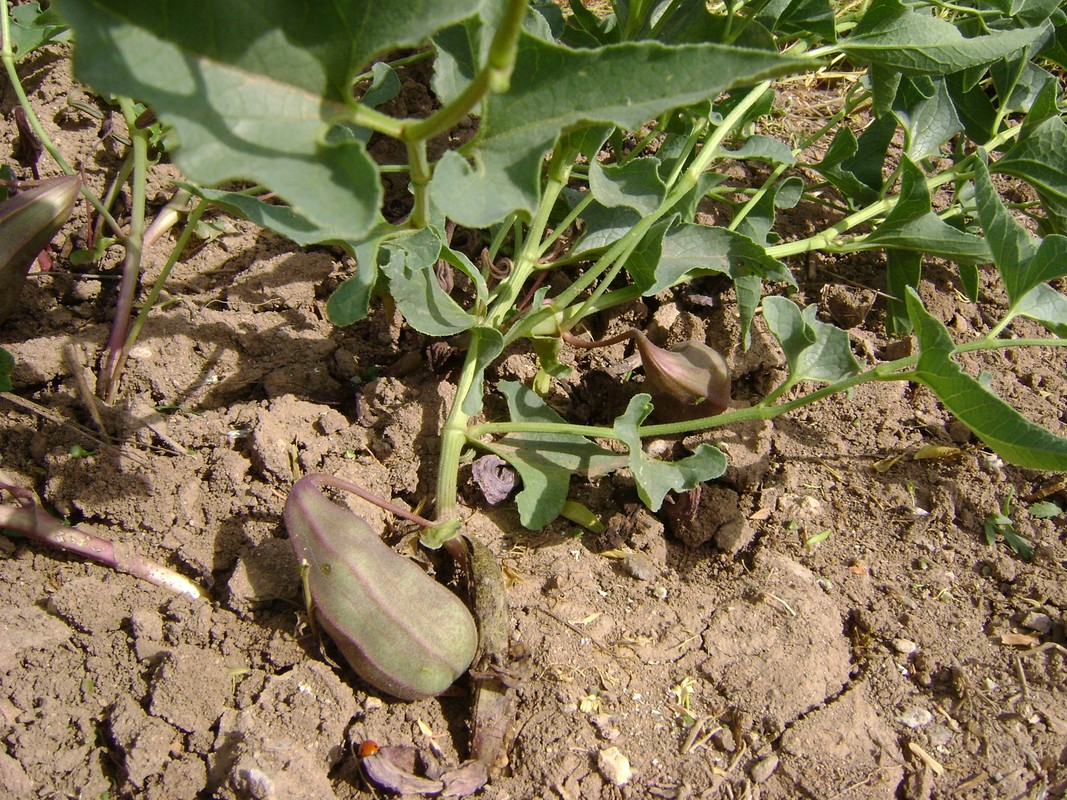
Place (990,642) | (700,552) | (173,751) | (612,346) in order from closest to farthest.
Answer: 1. (173,751)
2. (990,642)
3. (700,552)
4. (612,346)

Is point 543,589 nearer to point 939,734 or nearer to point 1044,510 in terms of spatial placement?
point 939,734

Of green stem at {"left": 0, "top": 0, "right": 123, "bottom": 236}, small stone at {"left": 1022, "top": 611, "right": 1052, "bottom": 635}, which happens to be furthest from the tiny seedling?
green stem at {"left": 0, "top": 0, "right": 123, "bottom": 236}

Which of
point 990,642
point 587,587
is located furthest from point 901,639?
point 587,587

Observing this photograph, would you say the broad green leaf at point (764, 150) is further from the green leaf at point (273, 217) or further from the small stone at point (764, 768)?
the small stone at point (764, 768)

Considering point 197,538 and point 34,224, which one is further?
point 34,224

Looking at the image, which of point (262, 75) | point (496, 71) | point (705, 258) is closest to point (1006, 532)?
A: point (705, 258)

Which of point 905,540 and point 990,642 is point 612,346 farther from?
point 990,642
